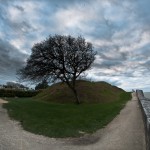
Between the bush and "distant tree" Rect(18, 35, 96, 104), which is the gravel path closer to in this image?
"distant tree" Rect(18, 35, 96, 104)

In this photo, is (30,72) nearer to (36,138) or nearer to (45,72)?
(45,72)

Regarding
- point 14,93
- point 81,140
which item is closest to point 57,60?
point 14,93

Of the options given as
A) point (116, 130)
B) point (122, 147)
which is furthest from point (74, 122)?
point (122, 147)

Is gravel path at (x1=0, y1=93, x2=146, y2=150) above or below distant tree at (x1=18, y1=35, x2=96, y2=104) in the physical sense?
below

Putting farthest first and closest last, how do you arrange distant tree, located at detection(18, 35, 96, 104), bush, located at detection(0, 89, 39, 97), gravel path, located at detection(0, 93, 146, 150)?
→ 1. bush, located at detection(0, 89, 39, 97)
2. distant tree, located at detection(18, 35, 96, 104)
3. gravel path, located at detection(0, 93, 146, 150)

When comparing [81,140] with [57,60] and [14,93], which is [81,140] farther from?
[14,93]

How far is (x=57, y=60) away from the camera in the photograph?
41469mm

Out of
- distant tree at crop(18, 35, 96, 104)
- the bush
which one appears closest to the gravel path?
distant tree at crop(18, 35, 96, 104)

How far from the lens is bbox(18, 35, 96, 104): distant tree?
41.1 meters

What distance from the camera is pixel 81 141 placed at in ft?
51.9

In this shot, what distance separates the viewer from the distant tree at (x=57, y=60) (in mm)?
41094

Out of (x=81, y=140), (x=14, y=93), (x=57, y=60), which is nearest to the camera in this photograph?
(x=81, y=140)

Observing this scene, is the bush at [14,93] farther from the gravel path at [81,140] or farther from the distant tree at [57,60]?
the gravel path at [81,140]

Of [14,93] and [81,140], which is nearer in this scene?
[81,140]
